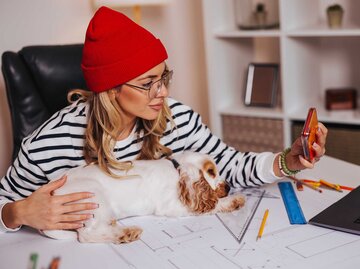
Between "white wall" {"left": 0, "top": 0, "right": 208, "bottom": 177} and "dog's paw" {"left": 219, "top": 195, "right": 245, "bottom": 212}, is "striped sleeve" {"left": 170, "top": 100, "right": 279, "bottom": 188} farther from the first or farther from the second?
"white wall" {"left": 0, "top": 0, "right": 208, "bottom": 177}

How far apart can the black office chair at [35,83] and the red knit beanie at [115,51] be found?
1.30ft

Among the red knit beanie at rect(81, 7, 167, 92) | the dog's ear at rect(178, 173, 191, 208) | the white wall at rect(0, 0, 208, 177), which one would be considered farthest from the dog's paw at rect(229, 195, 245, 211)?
the white wall at rect(0, 0, 208, 177)

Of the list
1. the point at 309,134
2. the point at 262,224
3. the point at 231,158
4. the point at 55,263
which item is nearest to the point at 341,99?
the point at 231,158

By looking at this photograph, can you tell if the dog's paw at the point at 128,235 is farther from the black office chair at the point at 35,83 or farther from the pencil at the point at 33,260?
the black office chair at the point at 35,83

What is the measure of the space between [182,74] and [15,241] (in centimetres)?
188

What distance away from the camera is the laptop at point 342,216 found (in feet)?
4.11

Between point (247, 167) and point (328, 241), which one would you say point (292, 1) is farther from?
point (328, 241)

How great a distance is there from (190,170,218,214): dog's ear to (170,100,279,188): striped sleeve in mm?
197

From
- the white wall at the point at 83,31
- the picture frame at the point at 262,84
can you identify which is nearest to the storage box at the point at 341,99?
the picture frame at the point at 262,84

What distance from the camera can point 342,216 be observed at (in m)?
1.31

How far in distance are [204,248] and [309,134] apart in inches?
14.6

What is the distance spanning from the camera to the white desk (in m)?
1.14

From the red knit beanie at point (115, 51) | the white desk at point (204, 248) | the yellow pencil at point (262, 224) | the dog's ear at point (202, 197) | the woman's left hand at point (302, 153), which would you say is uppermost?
the red knit beanie at point (115, 51)

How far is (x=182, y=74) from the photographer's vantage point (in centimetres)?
308
